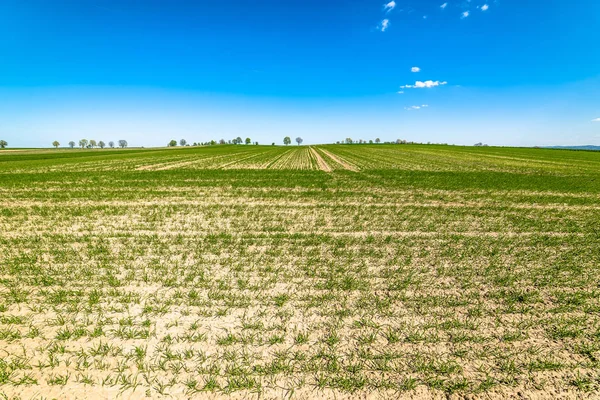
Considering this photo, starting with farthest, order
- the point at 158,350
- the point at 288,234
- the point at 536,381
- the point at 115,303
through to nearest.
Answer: the point at 288,234
the point at 115,303
the point at 158,350
the point at 536,381

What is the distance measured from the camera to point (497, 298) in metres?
5.86

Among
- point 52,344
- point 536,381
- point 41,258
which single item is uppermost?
point 41,258

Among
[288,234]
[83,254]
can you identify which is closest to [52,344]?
[83,254]

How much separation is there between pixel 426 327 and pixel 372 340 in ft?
3.85

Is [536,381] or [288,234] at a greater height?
[288,234]

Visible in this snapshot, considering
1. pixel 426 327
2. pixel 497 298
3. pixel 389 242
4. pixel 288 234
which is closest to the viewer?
pixel 426 327

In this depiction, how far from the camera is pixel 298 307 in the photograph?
5.49 m

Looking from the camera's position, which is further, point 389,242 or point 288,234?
point 288,234

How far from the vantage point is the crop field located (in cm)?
393

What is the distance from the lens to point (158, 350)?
4.39 m

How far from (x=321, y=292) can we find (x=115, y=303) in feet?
14.8

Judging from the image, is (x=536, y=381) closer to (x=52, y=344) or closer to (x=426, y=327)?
(x=426, y=327)

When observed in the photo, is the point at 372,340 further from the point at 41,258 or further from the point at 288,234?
the point at 41,258

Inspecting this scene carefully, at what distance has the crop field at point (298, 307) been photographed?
3926mm
